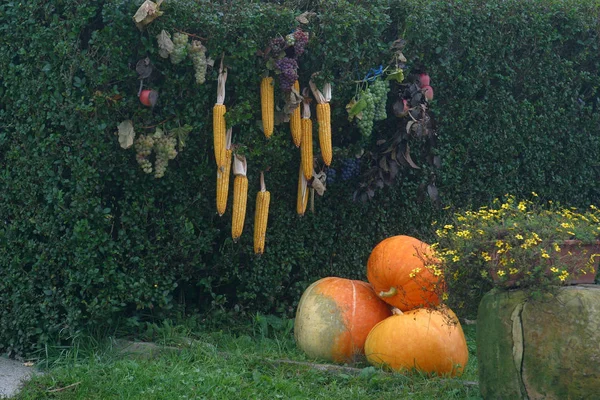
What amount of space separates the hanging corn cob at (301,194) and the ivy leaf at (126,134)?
1.36m

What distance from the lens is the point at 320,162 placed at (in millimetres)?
6387

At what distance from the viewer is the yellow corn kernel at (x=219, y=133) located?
18.4 feet

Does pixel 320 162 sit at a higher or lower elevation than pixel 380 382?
higher

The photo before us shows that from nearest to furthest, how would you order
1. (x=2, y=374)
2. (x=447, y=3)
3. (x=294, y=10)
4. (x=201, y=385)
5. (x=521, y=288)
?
(x=521, y=288) → (x=201, y=385) → (x=2, y=374) → (x=294, y=10) → (x=447, y=3)

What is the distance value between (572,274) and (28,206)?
11.2ft

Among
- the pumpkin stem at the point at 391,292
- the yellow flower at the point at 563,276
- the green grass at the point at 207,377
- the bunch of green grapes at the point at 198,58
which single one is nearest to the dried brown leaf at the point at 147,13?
the bunch of green grapes at the point at 198,58

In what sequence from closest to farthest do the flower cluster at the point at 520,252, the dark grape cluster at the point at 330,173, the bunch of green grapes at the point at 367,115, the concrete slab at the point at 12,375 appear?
the flower cluster at the point at 520,252
the concrete slab at the point at 12,375
the bunch of green grapes at the point at 367,115
the dark grape cluster at the point at 330,173

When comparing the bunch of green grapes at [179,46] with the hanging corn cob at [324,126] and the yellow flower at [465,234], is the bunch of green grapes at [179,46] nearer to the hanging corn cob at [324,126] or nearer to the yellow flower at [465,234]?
the hanging corn cob at [324,126]

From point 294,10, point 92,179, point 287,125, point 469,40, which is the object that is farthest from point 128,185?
point 469,40

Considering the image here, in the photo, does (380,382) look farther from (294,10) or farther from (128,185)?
(294,10)

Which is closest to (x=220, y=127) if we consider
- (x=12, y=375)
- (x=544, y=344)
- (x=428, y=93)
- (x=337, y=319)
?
(x=337, y=319)

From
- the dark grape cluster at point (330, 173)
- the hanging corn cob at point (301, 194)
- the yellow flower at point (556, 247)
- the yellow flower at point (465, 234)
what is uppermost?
the dark grape cluster at point (330, 173)

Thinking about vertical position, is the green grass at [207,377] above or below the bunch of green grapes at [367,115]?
below

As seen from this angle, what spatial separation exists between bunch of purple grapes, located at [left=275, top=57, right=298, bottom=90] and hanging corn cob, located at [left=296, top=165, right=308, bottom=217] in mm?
699
